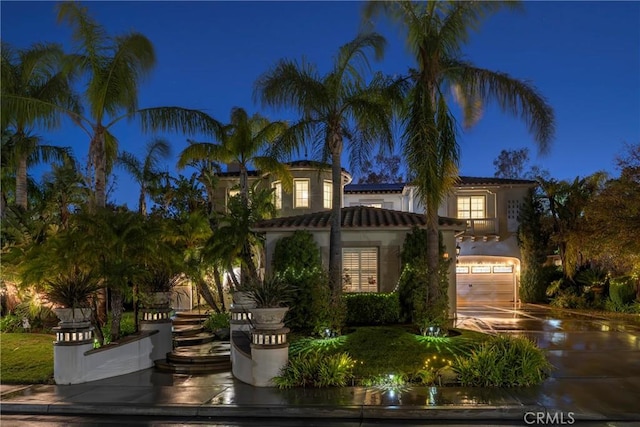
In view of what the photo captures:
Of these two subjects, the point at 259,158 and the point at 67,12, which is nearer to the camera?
the point at 67,12

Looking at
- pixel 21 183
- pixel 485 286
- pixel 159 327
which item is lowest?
pixel 485 286

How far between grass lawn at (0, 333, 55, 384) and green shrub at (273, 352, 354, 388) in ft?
16.4

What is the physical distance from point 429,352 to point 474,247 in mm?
18391

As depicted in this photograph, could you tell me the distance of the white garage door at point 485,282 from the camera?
2952 cm

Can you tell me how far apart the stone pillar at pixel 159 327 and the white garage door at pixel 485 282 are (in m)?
19.9

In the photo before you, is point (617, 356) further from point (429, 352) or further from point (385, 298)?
point (385, 298)

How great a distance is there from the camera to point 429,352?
36.8 feet

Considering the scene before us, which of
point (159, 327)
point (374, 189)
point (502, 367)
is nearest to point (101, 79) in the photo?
point (159, 327)

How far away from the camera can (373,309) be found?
16438mm

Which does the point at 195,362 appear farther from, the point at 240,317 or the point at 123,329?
the point at 123,329

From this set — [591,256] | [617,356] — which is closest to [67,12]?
[617,356]

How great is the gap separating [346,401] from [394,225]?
9.16 m

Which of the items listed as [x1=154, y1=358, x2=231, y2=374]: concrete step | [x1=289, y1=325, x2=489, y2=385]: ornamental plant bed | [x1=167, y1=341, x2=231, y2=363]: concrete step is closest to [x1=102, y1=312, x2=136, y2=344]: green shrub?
[x1=167, y1=341, x2=231, y2=363]: concrete step

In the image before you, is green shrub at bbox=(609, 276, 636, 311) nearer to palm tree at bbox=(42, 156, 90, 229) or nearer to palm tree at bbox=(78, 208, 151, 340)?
palm tree at bbox=(78, 208, 151, 340)
